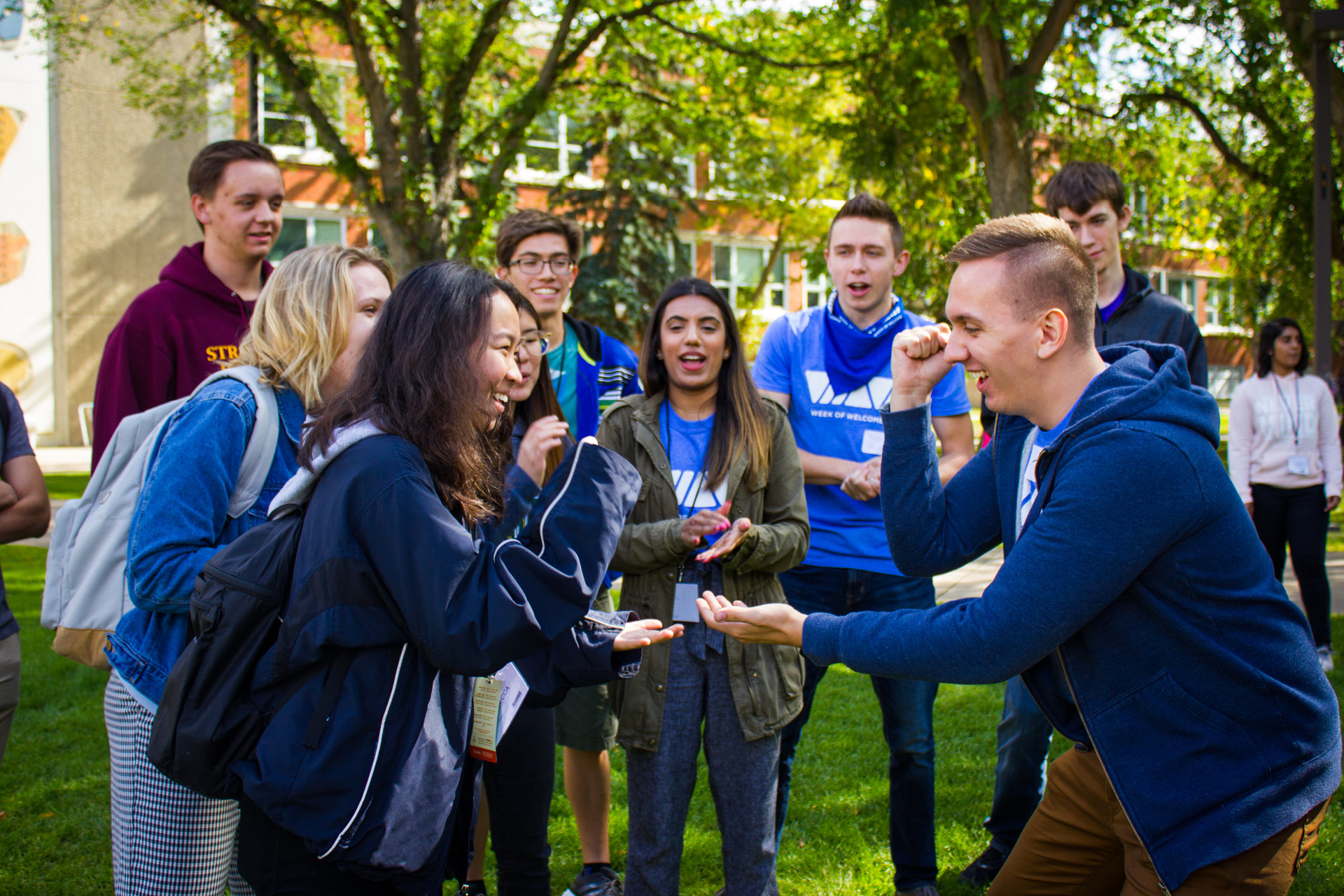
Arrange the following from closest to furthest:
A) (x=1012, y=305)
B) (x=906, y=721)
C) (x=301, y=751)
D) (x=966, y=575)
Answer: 1. (x=301, y=751)
2. (x=1012, y=305)
3. (x=906, y=721)
4. (x=966, y=575)

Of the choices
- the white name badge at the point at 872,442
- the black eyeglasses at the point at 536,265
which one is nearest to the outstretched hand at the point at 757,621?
Result: the white name badge at the point at 872,442

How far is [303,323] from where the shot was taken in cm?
262

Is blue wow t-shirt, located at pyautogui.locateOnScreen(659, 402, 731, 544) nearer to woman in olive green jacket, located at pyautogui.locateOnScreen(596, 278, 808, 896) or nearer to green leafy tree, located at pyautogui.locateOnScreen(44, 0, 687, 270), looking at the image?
woman in olive green jacket, located at pyautogui.locateOnScreen(596, 278, 808, 896)

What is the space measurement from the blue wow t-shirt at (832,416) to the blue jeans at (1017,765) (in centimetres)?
69

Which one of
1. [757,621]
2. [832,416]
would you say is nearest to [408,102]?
[832,416]

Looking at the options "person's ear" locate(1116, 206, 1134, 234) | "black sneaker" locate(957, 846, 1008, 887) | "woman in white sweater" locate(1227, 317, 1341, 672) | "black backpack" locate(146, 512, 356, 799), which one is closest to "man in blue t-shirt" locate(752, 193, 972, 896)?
"black sneaker" locate(957, 846, 1008, 887)

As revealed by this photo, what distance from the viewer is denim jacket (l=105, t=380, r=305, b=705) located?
233 centimetres

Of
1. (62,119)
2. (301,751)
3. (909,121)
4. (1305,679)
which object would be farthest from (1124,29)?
(62,119)

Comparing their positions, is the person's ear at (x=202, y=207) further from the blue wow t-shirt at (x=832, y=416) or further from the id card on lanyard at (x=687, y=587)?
the blue wow t-shirt at (x=832, y=416)

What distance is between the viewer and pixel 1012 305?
2283 millimetres

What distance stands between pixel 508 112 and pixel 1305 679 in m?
13.7

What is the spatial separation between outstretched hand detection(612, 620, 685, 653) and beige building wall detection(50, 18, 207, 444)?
1014 inches

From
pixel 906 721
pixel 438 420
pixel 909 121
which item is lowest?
pixel 906 721

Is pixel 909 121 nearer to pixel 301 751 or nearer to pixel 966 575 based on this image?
pixel 966 575
